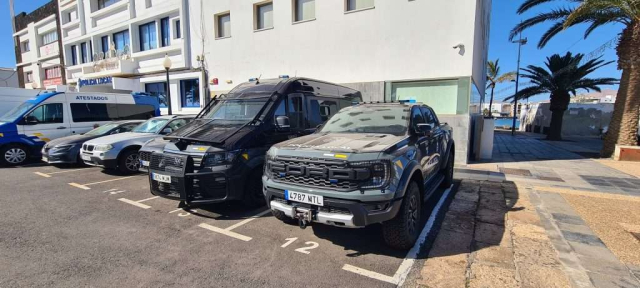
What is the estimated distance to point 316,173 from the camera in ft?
10.7

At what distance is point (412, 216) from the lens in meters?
3.57

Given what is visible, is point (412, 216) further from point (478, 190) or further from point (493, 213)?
point (478, 190)

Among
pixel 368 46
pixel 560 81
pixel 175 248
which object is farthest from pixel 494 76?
pixel 175 248

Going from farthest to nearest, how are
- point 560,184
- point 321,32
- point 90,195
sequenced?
point 321,32 → point 560,184 → point 90,195

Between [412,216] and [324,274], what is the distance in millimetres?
1310

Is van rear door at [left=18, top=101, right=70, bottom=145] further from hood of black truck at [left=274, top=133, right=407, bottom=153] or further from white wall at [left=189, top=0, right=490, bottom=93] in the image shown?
hood of black truck at [left=274, top=133, right=407, bottom=153]

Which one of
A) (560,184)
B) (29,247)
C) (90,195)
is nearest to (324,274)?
(29,247)

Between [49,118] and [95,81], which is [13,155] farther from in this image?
[95,81]

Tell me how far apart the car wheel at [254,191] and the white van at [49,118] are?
891 centimetres

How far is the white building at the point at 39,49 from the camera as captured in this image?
A: 2450 cm

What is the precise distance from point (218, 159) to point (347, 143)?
208cm

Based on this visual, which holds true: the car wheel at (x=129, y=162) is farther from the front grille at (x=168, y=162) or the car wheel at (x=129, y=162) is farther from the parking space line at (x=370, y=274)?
the parking space line at (x=370, y=274)

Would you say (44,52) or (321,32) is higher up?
(44,52)

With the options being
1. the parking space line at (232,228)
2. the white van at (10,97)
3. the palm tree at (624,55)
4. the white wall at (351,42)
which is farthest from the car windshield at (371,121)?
the white van at (10,97)
